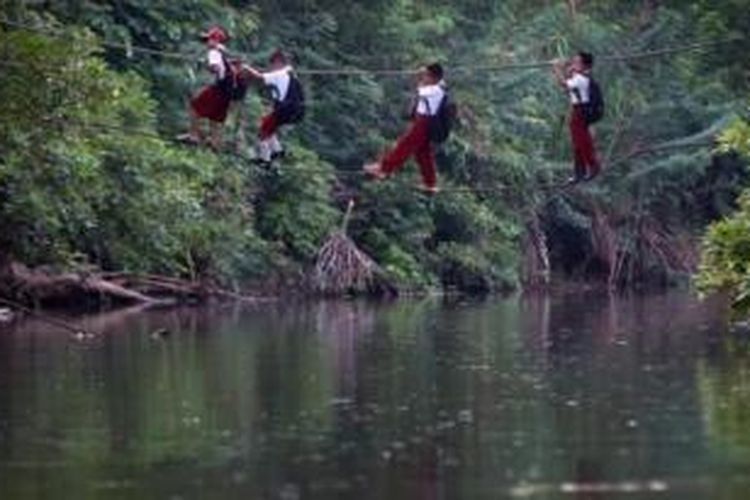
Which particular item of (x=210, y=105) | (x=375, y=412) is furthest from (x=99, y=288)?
(x=375, y=412)

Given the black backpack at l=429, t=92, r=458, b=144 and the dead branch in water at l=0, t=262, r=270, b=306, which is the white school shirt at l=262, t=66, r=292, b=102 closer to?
the black backpack at l=429, t=92, r=458, b=144

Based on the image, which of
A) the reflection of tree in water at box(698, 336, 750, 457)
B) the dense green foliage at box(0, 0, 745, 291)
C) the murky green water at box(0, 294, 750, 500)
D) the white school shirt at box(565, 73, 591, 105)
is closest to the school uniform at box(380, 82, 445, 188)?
the white school shirt at box(565, 73, 591, 105)

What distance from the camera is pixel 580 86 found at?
27297 millimetres

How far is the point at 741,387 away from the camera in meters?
24.9

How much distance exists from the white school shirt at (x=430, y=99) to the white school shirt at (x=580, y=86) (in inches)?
52.7

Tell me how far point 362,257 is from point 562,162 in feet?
28.0

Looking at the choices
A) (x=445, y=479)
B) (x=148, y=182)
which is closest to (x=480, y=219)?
(x=148, y=182)

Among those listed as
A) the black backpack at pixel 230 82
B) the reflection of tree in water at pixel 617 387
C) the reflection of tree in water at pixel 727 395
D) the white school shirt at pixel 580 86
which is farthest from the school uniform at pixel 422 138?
the reflection of tree in water at pixel 727 395

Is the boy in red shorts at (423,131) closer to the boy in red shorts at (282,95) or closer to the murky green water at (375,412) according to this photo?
the boy in red shorts at (282,95)

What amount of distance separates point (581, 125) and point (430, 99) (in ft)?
5.97

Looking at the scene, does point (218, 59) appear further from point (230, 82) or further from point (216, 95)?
point (216, 95)

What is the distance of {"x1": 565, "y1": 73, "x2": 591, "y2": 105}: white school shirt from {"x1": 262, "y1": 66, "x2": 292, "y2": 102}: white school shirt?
9.65ft

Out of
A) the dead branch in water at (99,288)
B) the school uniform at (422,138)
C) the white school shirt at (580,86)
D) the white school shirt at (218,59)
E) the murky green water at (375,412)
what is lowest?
the murky green water at (375,412)

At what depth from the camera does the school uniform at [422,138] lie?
27.5 meters
